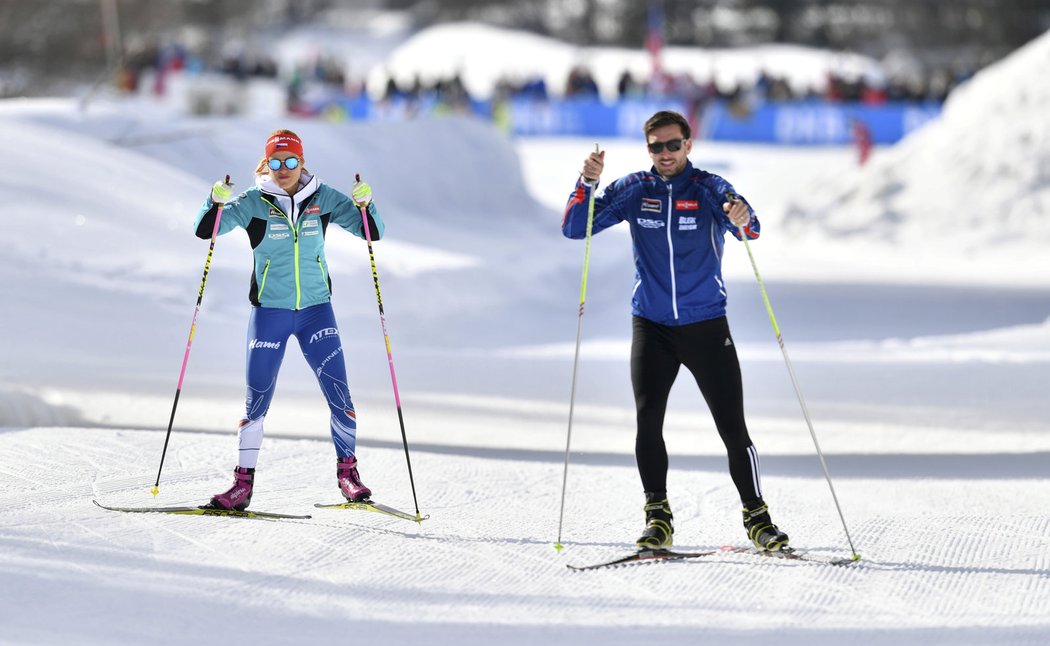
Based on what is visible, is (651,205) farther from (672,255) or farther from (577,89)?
(577,89)

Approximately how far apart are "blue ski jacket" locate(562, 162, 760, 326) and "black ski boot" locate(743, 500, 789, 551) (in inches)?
28.7

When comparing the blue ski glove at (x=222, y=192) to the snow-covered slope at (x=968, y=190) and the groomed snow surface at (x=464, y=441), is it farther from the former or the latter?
the snow-covered slope at (x=968, y=190)

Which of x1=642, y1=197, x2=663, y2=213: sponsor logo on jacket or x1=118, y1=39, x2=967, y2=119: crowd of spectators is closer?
x1=642, y1=197, x2=663, y2=213: sponsor logo on jacket

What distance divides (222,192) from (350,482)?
1.30 m

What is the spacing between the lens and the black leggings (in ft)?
17.0

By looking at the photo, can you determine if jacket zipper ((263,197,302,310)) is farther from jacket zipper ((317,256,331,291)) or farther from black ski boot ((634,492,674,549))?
black ski boot ((634,492,674,549))

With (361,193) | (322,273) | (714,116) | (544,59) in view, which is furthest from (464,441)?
(544,59)

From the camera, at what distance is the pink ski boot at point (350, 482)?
19.2 ft

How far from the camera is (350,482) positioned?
19.3 ft

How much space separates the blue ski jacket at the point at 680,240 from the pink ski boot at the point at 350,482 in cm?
146

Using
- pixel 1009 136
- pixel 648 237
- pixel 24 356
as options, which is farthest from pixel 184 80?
pixel 648 237

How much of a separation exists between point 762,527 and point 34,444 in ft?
11.9

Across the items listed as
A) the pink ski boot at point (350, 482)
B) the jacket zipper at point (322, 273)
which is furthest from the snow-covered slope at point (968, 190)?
the jacket zipper at point (322, 273)

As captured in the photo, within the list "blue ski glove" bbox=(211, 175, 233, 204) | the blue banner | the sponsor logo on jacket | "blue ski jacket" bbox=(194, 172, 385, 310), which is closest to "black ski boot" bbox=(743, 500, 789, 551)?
the sponsor logo on jacket
